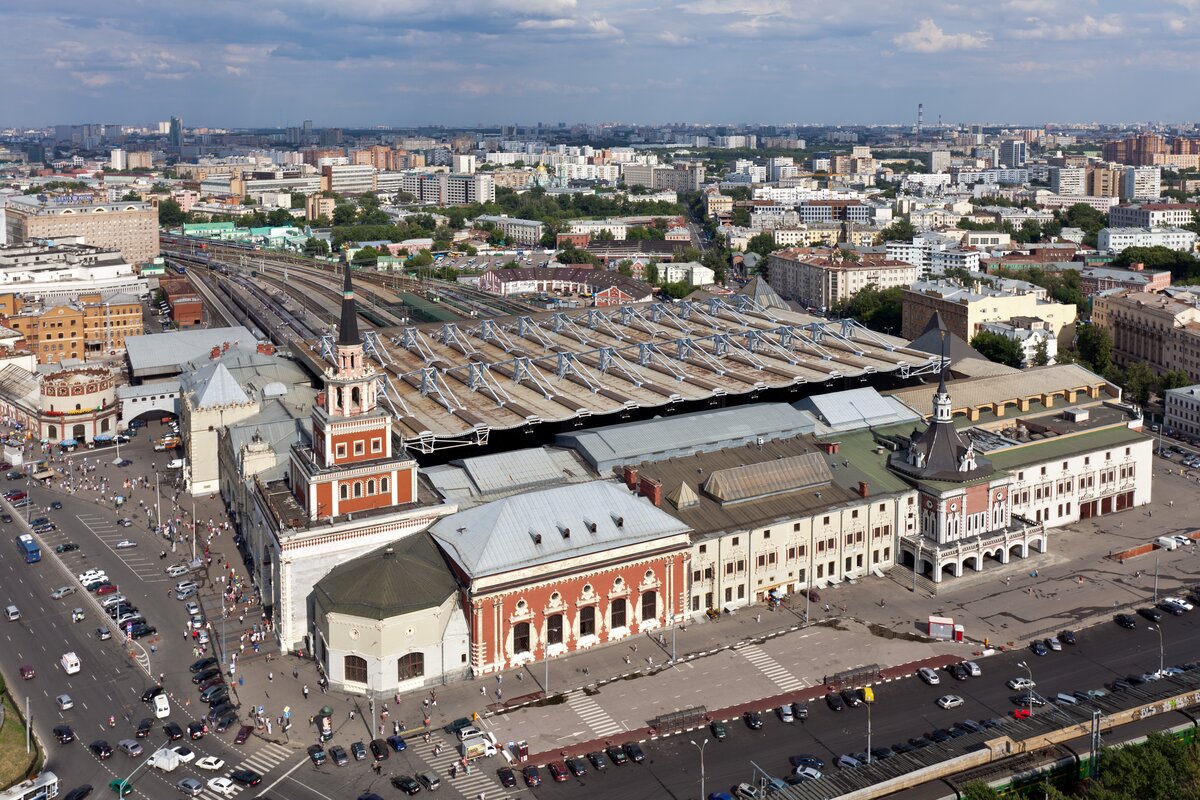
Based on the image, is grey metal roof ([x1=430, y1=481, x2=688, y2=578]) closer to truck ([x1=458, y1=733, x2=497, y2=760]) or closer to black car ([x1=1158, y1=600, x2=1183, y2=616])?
truck ([x1=458, y1=733, x2=497, y2=760])

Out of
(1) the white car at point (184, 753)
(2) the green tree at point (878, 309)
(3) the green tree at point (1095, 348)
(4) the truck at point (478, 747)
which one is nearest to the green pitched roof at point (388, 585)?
(4) the truck at point (478, 747)

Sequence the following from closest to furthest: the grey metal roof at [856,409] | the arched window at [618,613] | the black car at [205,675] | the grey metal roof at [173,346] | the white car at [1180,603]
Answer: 1. the black car at [205,675]
2. the arched window at [618,613]
3. the white car at [1180,603]
4. the grey metal roof at [856,409]
5. the grey metal roof at [173,346]

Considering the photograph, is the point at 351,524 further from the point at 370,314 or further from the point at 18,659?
the point at 370,314

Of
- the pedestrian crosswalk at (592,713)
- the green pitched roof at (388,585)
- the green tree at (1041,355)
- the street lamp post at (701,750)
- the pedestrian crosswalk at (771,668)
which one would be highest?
the green tree at (1041,355)

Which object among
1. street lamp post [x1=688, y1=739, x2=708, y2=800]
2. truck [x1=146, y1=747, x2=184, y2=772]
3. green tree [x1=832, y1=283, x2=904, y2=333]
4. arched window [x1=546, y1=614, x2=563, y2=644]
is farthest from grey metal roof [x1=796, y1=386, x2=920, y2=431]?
green tree [x1=832, y1=283, x2=904, y2=333]

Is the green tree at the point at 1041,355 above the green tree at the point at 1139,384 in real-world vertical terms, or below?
above

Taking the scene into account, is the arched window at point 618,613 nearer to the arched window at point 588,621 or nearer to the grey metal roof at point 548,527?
the arched window at point 588,621

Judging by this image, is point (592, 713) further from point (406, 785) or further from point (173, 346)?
point (173, 346)
